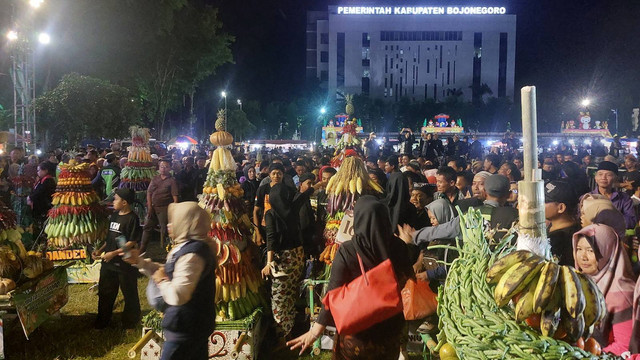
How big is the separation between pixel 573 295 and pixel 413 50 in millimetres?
101738

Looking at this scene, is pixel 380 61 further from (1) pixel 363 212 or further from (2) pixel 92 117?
(1) pixel 363 212

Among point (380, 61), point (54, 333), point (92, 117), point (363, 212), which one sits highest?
point (380, 61)

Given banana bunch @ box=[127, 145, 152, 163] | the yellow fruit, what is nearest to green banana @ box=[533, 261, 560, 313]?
the yellow fruit

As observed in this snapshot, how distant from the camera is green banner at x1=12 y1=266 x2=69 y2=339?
6039 millimetres

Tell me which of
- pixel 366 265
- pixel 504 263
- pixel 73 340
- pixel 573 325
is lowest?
pixel 73 340

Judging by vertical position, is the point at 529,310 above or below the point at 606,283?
above

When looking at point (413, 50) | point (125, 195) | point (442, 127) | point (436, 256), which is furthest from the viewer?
point (413, 50)

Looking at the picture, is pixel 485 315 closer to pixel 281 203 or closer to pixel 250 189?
pixel 281 203

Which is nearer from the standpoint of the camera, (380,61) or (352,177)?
(352,177)

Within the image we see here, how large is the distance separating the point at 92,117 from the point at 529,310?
2143cm

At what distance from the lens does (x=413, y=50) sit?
99562 mm

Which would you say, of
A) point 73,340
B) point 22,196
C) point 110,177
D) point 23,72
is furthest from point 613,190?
point 23,72

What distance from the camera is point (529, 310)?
210cm

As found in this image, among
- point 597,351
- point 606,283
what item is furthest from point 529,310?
point 606,283
